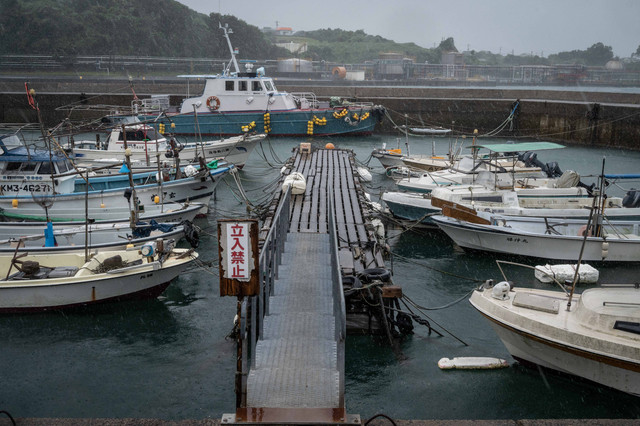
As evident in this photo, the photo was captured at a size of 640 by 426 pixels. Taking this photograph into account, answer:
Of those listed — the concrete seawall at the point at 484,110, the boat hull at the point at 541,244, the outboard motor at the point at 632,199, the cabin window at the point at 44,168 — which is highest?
the concrete seawall at the point at 484,110

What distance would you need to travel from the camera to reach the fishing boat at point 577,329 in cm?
816

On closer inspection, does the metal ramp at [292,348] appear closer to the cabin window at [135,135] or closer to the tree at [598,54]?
the cabin window at [135,135]

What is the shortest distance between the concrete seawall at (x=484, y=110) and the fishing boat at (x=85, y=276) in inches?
1005

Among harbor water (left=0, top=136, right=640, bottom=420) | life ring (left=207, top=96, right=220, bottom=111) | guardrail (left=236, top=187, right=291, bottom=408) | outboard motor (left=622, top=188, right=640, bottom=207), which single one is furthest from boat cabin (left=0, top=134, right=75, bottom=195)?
life ring (left=207, top=96, right=220, bottom=111)

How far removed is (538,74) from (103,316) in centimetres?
12096

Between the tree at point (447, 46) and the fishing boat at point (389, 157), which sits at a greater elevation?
the tree at point (447, 46)

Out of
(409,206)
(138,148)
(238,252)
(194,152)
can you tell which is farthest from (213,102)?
(238,252)

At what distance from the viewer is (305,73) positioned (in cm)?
9175

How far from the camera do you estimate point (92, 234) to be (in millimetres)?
14359

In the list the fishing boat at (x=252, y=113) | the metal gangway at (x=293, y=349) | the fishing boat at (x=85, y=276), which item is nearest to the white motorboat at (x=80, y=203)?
the fishing boat at (x=85, y=276)

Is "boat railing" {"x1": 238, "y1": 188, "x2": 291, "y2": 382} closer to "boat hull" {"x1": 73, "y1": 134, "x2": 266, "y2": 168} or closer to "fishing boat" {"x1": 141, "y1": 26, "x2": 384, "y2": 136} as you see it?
"boat hull" {"x1": 73, "y1": 134, "x2": 266, "y2": 168}

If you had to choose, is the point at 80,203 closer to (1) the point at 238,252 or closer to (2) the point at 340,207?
(2) the point at 340,207

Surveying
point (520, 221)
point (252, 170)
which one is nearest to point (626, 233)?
point (520, 221)

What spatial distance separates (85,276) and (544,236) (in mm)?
10514
